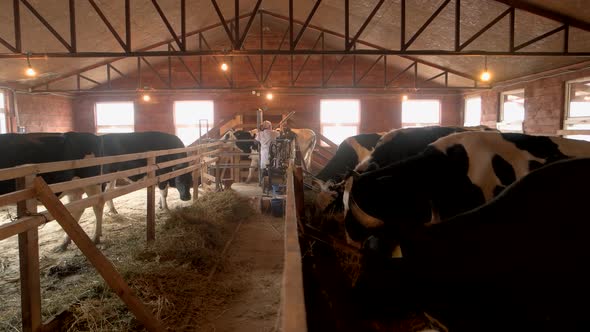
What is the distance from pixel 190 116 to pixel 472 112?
462 inches

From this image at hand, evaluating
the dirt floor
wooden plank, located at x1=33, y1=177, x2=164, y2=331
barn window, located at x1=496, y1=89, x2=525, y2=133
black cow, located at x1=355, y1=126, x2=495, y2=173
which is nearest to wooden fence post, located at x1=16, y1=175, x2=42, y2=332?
wooden plank, located at x1=33, y1=177, x2=164, y2=331

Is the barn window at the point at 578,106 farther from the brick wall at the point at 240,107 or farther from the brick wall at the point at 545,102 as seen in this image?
the brick wall at the point at 240,107

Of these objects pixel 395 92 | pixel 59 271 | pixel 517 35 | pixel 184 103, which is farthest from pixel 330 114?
pixel 59 271

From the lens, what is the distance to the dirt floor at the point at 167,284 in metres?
3.07

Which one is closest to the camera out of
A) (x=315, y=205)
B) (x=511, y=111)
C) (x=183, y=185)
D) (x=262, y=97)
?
(x=315, y=205)

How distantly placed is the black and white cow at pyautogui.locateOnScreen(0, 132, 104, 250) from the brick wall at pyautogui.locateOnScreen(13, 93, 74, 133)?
8.16 meters

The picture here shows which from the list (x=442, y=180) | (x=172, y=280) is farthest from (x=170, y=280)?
(x=442, y=180)

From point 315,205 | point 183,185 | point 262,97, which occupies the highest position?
point 262,97

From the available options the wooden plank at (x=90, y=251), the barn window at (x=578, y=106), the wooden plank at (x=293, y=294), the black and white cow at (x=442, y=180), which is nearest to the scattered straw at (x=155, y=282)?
the wooden plank at (x=90, y=251)

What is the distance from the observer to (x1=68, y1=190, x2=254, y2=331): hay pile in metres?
2.96

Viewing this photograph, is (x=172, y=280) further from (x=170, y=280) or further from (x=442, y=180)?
(x=442, y=180)

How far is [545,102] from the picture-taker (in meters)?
10.9

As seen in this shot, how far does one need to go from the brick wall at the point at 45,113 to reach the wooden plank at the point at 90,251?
1201 centimetres

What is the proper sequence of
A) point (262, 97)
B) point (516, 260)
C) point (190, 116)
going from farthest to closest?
point (190, 116) → point (262, 97) → point (516, 260)
